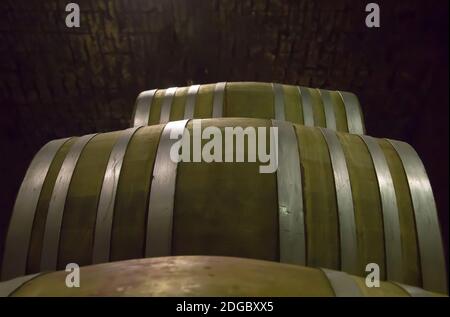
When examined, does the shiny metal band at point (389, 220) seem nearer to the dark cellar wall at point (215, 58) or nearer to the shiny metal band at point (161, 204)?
the shiny metal band at point (161, 204)

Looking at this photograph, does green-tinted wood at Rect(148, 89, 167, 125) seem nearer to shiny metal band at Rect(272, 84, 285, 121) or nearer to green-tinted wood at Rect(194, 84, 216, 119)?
green-tinted wood at Rect(194, 84, 216, 119)

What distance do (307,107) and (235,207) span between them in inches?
41.3

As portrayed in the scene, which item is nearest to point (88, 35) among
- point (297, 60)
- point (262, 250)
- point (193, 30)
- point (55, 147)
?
point (193, 30)

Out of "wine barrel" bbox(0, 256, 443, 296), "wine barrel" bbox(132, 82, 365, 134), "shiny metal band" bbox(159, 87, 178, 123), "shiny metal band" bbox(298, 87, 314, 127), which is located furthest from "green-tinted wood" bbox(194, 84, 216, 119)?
"wine barrel" bbox(0, 256, 443, 296)

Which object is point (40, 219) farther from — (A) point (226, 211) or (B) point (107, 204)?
(A) point (226, 211)

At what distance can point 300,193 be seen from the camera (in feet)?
4.79

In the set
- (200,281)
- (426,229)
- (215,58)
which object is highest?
(215,58)

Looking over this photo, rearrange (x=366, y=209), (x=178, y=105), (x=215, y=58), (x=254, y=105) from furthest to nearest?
(x=215, y=58) < (x=178, y=105) < (x=254, y=105) < (x=366, y=209)

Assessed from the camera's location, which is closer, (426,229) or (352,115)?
(426,229)

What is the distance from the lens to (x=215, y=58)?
14.8ft

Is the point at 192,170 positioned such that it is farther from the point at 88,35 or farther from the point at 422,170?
the point at 88,35

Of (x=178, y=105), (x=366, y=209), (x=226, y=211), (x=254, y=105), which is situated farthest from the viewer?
(x=178, y=105)

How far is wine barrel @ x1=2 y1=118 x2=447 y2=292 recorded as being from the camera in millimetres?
1398

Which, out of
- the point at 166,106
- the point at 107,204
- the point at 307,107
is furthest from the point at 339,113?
the point at 107,204
